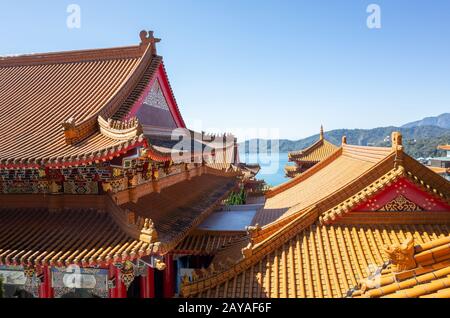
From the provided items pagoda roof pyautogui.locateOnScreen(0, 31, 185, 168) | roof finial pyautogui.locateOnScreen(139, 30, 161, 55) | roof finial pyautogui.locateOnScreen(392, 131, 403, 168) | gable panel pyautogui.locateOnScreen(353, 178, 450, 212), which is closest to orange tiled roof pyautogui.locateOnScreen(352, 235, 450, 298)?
gable panel pyautogui.locateOnScreen(353, 178, 450, 212)

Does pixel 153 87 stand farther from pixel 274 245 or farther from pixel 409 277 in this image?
pixel 409 277

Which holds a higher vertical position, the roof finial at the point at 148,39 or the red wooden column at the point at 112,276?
the roof finial at the point at 148,39

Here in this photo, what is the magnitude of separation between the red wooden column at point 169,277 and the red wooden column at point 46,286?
9.57 feet

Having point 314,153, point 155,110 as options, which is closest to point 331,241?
point 155,110

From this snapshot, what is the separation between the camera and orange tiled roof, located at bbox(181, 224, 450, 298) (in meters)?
6.02

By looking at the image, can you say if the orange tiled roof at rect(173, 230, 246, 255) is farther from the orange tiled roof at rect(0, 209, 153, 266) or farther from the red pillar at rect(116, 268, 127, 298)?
the orange tiled roof at rect(0, 209, 153, 266)

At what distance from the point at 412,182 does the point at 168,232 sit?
18.4ft

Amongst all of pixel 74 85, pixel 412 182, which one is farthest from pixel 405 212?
pixel 74 85

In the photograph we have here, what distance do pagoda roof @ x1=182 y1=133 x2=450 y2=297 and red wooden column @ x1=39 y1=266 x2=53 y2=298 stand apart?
12.6ft

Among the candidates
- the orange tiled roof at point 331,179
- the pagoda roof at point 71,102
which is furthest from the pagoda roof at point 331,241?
the pagoda roof at point 71,102

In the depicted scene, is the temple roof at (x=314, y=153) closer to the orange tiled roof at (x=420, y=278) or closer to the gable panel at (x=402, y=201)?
the gable panel at (x=402, y=201)

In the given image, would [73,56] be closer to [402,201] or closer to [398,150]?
[398,150]

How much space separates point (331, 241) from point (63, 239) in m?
5.57

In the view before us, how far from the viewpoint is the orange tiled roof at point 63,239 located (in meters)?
6.75
